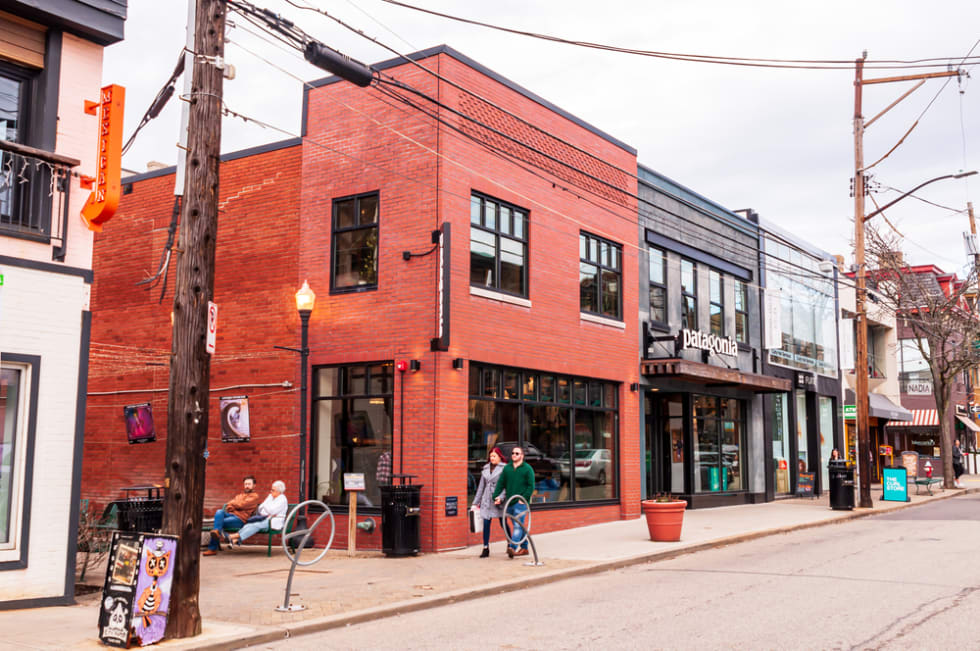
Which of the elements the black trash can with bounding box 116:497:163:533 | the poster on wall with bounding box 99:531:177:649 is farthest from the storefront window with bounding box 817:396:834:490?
the poster on wall with bounding box 99:531:177:649

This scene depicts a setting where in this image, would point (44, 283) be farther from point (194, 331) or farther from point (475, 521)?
point (475, 521)

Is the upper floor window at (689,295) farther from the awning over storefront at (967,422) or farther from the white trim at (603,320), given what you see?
the awning over storefront at (967,422)

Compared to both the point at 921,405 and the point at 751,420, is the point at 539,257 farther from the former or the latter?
A: the point at 921,405

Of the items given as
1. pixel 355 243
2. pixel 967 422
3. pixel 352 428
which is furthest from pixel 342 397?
pixel 967 422

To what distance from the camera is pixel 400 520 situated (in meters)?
14.1

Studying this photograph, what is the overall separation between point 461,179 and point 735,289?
497 inches

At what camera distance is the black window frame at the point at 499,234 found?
16281 mm

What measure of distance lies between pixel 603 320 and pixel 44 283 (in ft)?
39.1

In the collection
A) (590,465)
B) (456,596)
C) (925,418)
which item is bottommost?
(456,596)

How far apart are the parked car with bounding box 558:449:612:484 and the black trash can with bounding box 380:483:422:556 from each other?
4.41 metres

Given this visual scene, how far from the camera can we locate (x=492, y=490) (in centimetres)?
1443

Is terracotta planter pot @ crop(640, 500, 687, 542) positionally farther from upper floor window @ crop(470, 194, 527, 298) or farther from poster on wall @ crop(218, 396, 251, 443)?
poster on wall @ crop(218, 396, 251, 443)

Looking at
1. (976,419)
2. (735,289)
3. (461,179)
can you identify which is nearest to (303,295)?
(461,179)

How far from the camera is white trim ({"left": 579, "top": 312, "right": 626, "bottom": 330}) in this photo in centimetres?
1895
